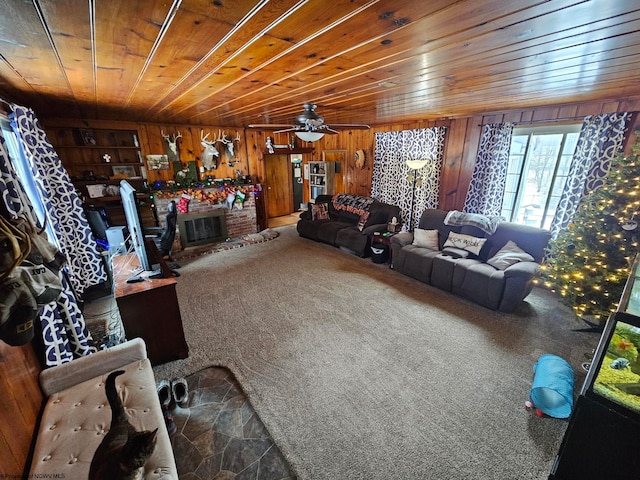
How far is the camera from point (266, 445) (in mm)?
1729

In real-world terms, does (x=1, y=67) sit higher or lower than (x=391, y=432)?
higher

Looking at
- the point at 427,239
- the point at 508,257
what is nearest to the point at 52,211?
the point at 427,239

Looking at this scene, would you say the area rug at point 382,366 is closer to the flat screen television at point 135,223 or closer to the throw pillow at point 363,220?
the flat screen television at point 135,223

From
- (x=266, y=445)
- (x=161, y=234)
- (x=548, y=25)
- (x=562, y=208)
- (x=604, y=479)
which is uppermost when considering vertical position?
(x=548, y=25)

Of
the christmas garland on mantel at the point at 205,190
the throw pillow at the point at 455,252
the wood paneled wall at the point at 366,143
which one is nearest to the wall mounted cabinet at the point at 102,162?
the wood paneled wall at the point at 366,143

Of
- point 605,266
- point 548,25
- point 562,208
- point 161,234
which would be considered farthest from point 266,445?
point 562,208

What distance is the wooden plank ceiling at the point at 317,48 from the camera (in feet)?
3.29

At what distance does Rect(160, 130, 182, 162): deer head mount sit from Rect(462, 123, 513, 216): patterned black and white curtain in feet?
17.4

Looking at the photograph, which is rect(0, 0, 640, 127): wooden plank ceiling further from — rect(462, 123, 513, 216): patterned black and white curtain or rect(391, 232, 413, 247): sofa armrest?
rect(391, 232, 413, 247): sofa armrest

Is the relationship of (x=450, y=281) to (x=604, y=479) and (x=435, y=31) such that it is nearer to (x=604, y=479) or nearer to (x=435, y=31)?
(x=604, y=479)

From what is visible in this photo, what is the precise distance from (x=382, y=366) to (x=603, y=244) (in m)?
2.41

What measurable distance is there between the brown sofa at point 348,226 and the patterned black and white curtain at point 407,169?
355 mm

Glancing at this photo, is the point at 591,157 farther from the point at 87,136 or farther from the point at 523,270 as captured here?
the point at 87,136

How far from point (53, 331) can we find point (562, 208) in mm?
5264
